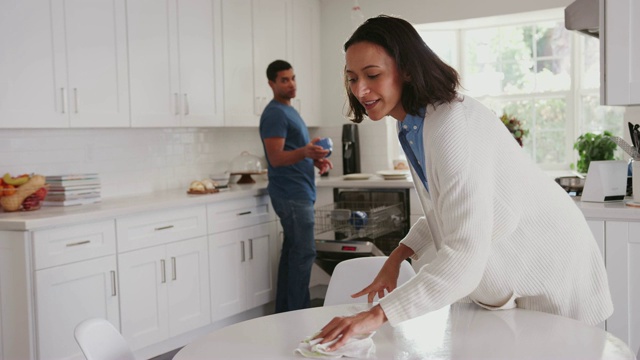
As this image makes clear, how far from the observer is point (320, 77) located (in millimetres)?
6367

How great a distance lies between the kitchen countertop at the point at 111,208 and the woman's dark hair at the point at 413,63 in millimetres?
2227

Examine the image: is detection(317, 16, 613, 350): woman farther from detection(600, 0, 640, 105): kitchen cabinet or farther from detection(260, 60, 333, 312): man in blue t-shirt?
detection(260, 60, 333, 312): man in blue t-shirt

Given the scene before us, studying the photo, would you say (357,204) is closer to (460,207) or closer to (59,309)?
(59,309)

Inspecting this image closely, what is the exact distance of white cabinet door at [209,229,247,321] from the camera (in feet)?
15.3

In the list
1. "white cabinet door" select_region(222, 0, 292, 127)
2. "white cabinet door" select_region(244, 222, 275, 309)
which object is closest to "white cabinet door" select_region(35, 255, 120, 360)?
"white cabinet door" select_region(244, 222, 275, 309)

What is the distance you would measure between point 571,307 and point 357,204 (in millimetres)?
3573

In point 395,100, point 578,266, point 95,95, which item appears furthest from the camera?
point 95,95

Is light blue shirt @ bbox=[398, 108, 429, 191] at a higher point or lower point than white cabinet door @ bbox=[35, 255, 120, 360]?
higher

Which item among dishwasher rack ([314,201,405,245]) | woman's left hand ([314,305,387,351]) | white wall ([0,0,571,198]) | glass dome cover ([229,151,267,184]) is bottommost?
dishwasher rack ([314,201,405,245])

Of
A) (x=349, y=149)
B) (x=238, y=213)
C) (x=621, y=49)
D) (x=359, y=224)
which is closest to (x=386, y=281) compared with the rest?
(x=621, y=49)

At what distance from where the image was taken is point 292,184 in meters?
4.86

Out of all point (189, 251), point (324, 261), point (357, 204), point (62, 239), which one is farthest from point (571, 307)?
point (357, 204)

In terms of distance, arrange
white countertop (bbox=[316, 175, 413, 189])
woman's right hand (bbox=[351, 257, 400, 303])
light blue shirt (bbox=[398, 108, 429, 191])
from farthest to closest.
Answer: white countertop (bbox=[316, 175, 413, 189]) < woman's right hand (bbox=[351, 257, 400, 303]) < light blue shirt (bbox=[398, 108, 429, 191])

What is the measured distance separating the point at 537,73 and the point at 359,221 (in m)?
2.06
